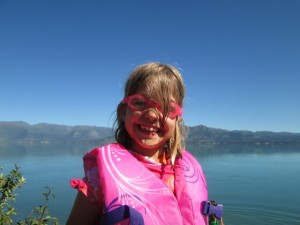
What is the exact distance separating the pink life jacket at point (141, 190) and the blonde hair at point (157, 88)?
0.14m

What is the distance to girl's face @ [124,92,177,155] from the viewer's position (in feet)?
6.85

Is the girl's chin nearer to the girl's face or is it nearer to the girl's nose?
the girl's face

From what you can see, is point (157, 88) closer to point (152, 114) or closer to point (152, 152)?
point (152, 114)

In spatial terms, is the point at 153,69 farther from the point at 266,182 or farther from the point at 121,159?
the point at 266,182

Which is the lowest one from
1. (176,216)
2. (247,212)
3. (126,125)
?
(247,212)

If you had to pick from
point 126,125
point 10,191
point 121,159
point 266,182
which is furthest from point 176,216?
point 266,182

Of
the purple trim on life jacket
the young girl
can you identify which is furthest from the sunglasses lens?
the purple trim on life jacket

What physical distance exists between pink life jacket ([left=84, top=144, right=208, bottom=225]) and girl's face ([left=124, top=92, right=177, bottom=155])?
0.13 meters

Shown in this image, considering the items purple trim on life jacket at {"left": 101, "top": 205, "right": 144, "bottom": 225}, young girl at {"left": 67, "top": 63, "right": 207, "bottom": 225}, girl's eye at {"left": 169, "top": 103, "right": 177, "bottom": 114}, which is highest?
girl's eye at {"left": 169, "top": 103, "right": 177, "bottom": 114}

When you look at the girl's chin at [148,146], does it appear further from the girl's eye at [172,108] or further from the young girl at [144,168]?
the girl's eye at [172,108]

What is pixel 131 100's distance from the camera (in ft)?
6.91

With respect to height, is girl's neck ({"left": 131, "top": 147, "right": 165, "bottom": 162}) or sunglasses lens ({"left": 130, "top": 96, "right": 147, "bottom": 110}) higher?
sunglasses lens ({"left": 130, "top": 96, "right": 147, "bottom": 110})

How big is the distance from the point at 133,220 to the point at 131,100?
752mm

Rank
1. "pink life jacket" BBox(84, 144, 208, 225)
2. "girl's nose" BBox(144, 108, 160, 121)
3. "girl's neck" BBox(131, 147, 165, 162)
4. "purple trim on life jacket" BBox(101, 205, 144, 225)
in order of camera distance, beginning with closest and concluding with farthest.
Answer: "purple trim on life jacket" BBox(101, 205, 144, 225) → "pink life jacket" BBox(84, 144, 208, 225) → "girl's nose" BBox(144, 108, 160, 121) → "girl's neck" BBox(131, 147, 165, 162)
